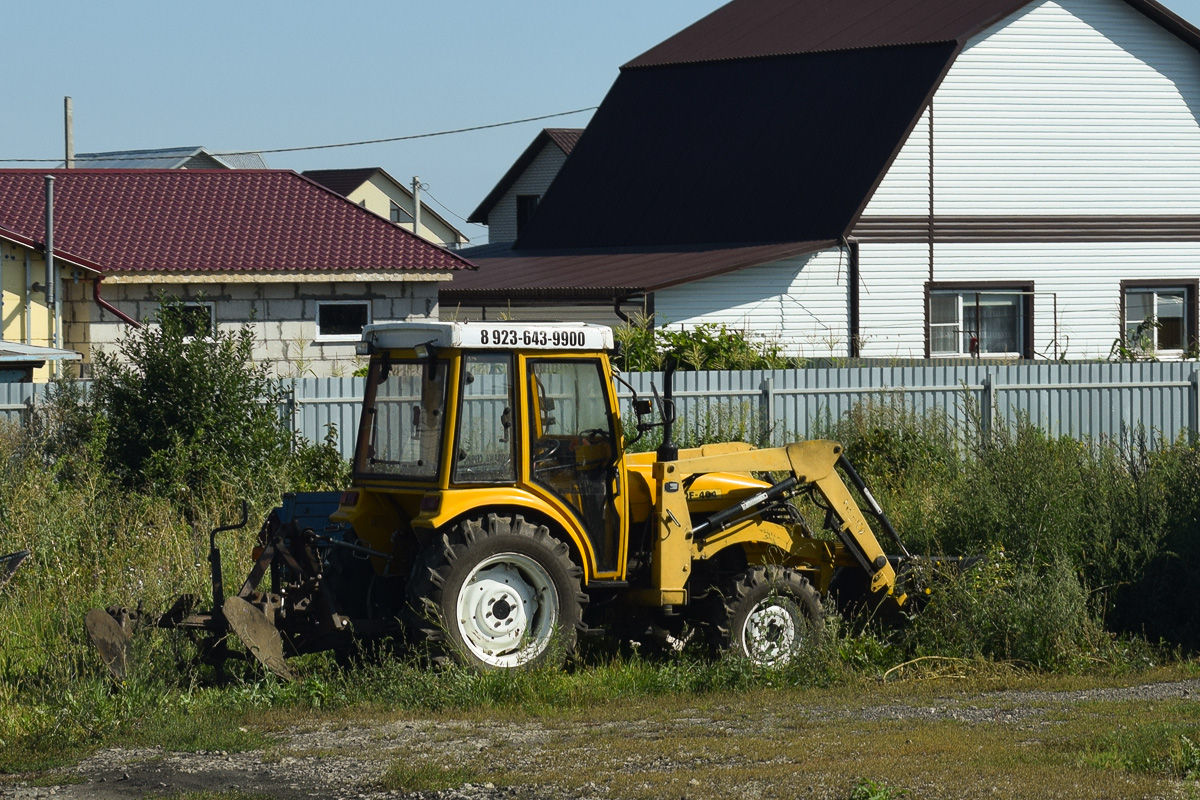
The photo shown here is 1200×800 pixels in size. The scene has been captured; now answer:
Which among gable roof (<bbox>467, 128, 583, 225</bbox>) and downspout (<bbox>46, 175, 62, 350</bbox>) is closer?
downspout (<bbox>46, 175, 62, 350</bbox>)

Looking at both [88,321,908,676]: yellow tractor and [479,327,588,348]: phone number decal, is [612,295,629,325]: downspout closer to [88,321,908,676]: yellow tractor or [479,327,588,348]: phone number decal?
[88,321,908,676]: yellow tractor

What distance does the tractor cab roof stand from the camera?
30.2ft

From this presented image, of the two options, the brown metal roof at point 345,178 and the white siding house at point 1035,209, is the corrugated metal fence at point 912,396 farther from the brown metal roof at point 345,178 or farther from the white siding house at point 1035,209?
the brown metal roof at point 345,178

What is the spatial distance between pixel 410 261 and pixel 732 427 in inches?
375

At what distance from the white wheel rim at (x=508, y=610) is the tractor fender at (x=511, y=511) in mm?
314

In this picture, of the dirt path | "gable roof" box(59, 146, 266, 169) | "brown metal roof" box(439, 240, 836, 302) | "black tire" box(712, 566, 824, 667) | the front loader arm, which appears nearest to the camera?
the dirt path

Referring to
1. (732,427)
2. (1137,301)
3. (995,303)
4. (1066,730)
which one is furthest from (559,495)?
(1137,301)

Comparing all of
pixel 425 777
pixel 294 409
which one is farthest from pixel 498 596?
pixel 294 409

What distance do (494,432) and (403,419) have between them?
2.21ft

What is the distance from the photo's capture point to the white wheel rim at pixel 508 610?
911 cm

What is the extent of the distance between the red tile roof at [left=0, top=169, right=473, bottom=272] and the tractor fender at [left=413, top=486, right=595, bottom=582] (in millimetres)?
16641

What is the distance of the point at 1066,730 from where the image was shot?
323 inches

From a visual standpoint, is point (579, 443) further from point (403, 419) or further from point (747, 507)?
point (747, 507)

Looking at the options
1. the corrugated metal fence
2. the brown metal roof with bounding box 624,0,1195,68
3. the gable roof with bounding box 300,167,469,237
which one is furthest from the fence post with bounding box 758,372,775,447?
the gable roof with bounding box 300,167,469,237
